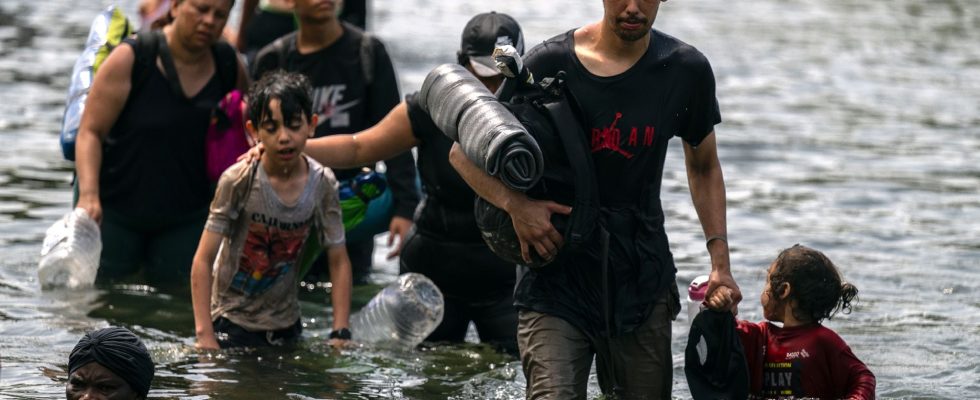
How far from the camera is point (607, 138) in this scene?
628cm

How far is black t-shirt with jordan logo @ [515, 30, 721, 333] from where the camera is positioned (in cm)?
629

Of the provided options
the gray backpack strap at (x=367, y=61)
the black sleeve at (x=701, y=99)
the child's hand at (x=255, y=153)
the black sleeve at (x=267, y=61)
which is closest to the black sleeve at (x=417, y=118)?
the child's hand at (x=255, y=153)

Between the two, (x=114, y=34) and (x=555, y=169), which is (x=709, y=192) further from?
(x=114, y=34)

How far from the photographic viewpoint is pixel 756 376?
6.66 metres

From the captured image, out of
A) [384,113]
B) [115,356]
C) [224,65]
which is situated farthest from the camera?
[384,113]

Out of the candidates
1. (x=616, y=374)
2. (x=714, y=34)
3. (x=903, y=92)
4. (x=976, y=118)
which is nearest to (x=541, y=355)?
(x=616, y=374)

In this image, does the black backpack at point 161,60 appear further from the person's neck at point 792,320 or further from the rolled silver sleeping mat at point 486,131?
the person's neck at point 792,320

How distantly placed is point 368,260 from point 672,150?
21.3 feet

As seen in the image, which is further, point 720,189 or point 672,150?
point 672,150

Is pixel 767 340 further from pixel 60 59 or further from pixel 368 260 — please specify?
pixel 60 59

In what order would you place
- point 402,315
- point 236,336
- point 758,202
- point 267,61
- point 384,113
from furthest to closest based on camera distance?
1. point 758,202
2. point 384,113
3. point 267,61
4. point 402,315
5. point 236,336

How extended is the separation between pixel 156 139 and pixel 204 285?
83.5 inches

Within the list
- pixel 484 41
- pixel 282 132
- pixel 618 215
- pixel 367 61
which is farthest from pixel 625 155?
pixel 367 61

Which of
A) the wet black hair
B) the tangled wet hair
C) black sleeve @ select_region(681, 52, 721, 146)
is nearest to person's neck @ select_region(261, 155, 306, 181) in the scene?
the wet black hair
